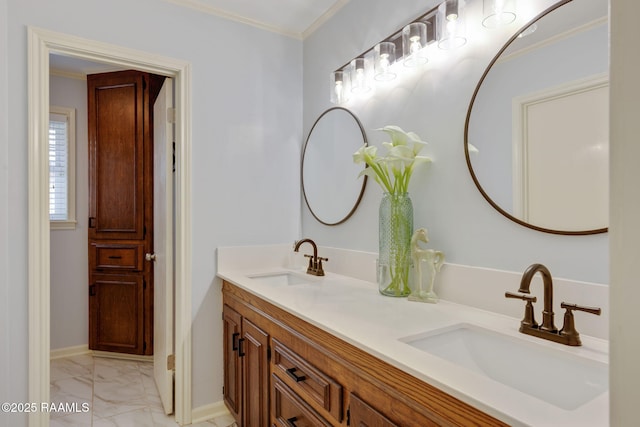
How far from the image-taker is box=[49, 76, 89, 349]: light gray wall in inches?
117

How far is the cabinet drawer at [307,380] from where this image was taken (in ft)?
3.54

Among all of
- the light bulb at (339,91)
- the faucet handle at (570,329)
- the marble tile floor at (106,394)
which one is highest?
the light bulb at (339,91)

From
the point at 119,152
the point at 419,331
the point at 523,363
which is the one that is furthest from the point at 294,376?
the point at 119,152

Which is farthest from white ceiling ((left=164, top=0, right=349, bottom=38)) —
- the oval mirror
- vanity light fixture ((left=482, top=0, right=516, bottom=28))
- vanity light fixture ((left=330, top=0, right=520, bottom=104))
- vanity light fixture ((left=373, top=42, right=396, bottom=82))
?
the oval mirror

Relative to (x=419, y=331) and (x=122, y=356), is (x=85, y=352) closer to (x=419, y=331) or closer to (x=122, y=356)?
(x=122, y=356)

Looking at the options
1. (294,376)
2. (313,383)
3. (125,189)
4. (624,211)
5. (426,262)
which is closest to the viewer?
(624,211)

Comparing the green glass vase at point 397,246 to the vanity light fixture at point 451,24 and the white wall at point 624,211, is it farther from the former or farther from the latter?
the white wall at point 624,211


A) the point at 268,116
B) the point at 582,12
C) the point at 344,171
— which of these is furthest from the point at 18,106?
the point at 582,12

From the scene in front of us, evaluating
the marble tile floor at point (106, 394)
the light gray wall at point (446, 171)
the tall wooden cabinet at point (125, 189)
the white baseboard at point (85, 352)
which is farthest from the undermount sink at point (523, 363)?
the white baseboard at point (85, 352)

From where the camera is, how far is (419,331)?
1.05 metres

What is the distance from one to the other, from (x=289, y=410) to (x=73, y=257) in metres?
2.62

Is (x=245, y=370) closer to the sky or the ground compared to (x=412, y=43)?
closer to the ground

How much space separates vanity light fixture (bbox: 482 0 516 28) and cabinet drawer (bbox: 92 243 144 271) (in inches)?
111

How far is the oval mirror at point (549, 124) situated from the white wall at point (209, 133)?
53.3 inches
